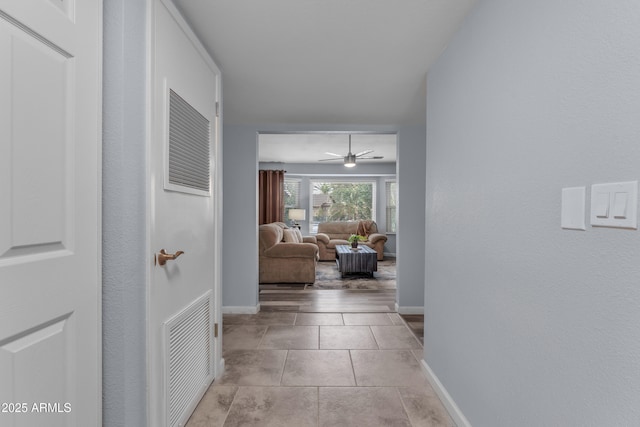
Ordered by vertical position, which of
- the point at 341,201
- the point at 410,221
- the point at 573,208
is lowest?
the point at 410,221

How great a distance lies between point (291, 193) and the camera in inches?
333

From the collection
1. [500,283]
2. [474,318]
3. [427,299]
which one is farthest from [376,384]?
[500,283]

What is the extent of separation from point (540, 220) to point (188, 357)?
183 centimetres

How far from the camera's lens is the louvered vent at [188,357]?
1.58 meters

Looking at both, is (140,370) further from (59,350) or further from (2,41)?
(2,41)

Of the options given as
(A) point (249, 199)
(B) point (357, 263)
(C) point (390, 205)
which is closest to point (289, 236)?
(B) point (357, 263)

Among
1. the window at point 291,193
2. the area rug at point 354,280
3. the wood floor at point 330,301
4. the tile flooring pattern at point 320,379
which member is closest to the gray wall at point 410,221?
the wood floor at point 330,301

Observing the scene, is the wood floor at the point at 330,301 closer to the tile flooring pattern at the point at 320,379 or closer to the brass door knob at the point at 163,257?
the tile flooring pattern at the point at 320,379

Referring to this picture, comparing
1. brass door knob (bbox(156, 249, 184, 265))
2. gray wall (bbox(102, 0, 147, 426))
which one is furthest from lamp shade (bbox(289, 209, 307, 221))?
gray wall (bbox(102, 0, 147, 426))

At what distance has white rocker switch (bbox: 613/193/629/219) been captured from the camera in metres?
0.80

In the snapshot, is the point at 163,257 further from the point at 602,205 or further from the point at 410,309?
the point at 410,309

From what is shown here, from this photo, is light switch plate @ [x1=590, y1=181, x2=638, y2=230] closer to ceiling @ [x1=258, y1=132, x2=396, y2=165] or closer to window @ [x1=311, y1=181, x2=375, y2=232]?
ceiling @ [x1=258, y1=132, x2=396, y2=165]

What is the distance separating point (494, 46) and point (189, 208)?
67.6 inches

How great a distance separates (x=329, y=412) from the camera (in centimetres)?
191
